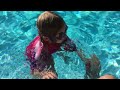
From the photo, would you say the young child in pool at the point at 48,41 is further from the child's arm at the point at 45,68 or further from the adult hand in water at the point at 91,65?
the adult hand in water at the point at 91,65

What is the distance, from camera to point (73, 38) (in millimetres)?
5160

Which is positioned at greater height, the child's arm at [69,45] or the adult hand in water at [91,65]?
the child's arm at [69,45]

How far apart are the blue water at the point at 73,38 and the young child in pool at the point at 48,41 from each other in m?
0.05

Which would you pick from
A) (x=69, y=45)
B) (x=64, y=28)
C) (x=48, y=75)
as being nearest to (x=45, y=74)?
(x=48, y=75)

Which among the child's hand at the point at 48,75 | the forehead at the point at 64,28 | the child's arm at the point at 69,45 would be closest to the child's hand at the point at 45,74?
the child's hand at the point at 48,75

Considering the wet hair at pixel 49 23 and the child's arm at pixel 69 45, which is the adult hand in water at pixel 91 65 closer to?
the child's arm at pixel 69 45

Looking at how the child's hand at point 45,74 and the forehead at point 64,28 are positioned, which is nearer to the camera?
the child's hand at point 45,74

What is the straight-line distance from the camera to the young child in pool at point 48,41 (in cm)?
510

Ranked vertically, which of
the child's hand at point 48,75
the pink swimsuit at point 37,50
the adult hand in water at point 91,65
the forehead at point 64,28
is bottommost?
the child's hand at point 48,75
